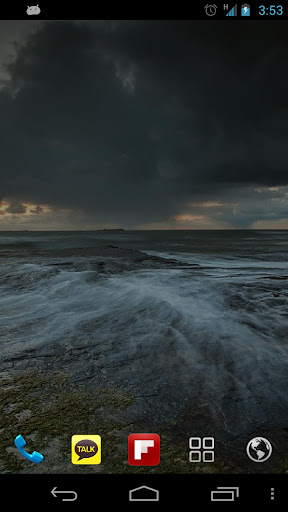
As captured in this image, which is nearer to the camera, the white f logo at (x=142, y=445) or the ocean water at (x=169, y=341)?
the white f logo at (x=142, y=445)

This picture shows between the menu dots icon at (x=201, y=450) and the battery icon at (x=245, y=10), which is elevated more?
the battery icon at (x=245, y=10)

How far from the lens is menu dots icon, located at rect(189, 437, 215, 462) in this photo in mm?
2004

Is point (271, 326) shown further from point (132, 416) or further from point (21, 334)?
point (21, 334)

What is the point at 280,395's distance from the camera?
3580 millimetres

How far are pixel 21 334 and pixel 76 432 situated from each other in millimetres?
3530

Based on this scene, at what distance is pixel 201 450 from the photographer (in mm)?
2092

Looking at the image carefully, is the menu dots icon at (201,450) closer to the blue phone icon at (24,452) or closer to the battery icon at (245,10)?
the blue phone icon at (24,452)

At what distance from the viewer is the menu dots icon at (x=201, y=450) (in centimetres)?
200
